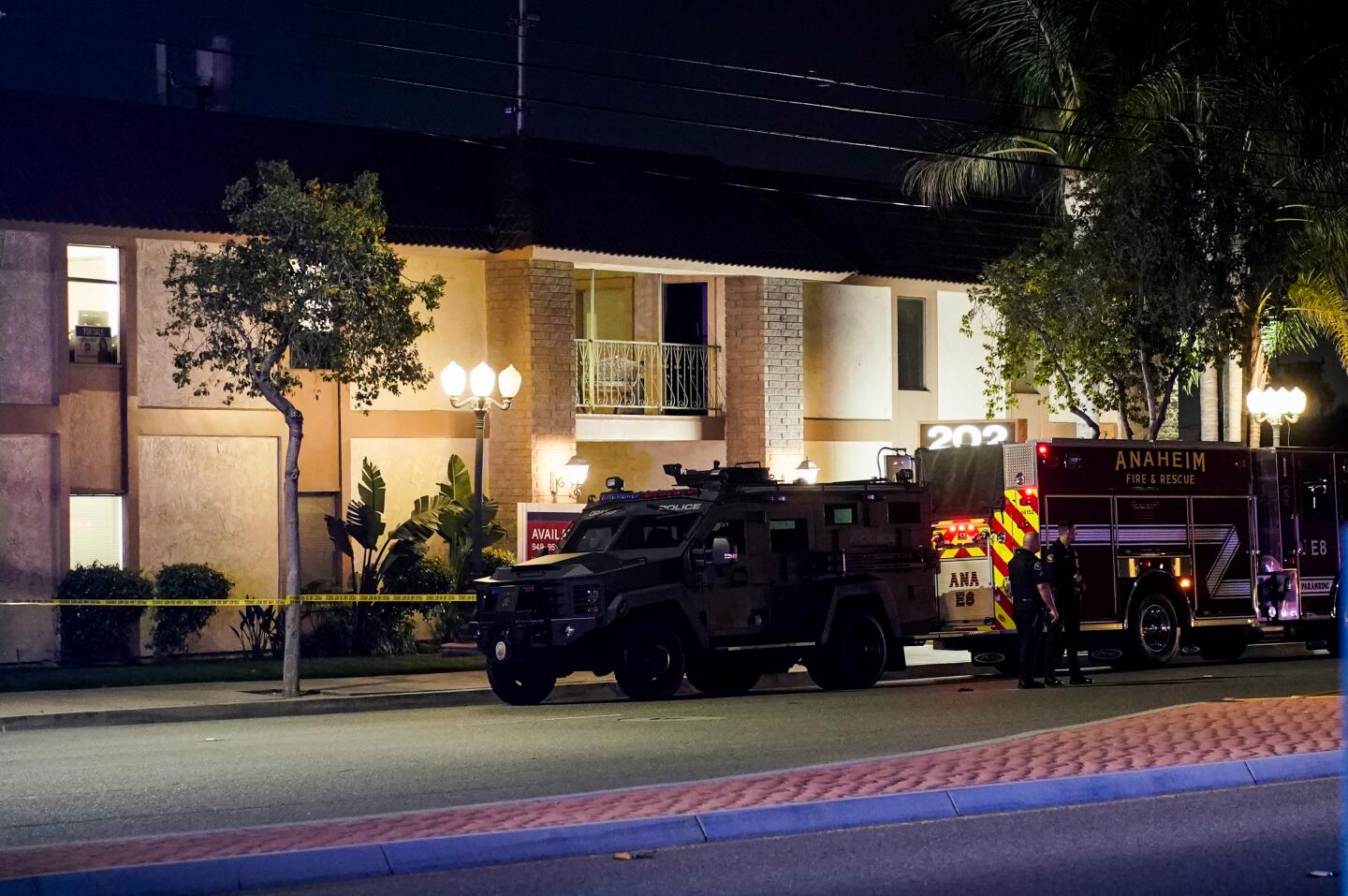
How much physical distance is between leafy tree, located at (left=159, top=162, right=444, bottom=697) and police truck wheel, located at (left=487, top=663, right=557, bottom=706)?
7.56 feet

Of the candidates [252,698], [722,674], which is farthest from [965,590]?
[252,698]

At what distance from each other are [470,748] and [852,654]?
732 cm

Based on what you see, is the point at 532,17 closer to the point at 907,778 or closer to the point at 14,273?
the point at 14,273

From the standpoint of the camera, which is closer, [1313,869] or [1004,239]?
[1313,869]

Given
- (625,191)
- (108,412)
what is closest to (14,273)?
(108,412)

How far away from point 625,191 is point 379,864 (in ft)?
75.2

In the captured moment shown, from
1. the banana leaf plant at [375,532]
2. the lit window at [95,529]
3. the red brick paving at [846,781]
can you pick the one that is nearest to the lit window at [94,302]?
the lit window at [95,529]

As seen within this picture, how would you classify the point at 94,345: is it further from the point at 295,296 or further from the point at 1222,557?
the point at 1222,557

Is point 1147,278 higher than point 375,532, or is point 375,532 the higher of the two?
point 1147,278

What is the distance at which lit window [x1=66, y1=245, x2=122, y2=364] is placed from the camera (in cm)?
2634

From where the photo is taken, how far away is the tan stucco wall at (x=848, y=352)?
34.2 m

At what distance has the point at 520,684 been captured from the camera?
20.3 m

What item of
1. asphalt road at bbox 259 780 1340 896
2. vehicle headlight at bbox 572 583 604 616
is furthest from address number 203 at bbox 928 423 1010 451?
asphalt road at bbox 259 780 1340 896

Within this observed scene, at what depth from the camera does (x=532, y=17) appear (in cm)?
3400
